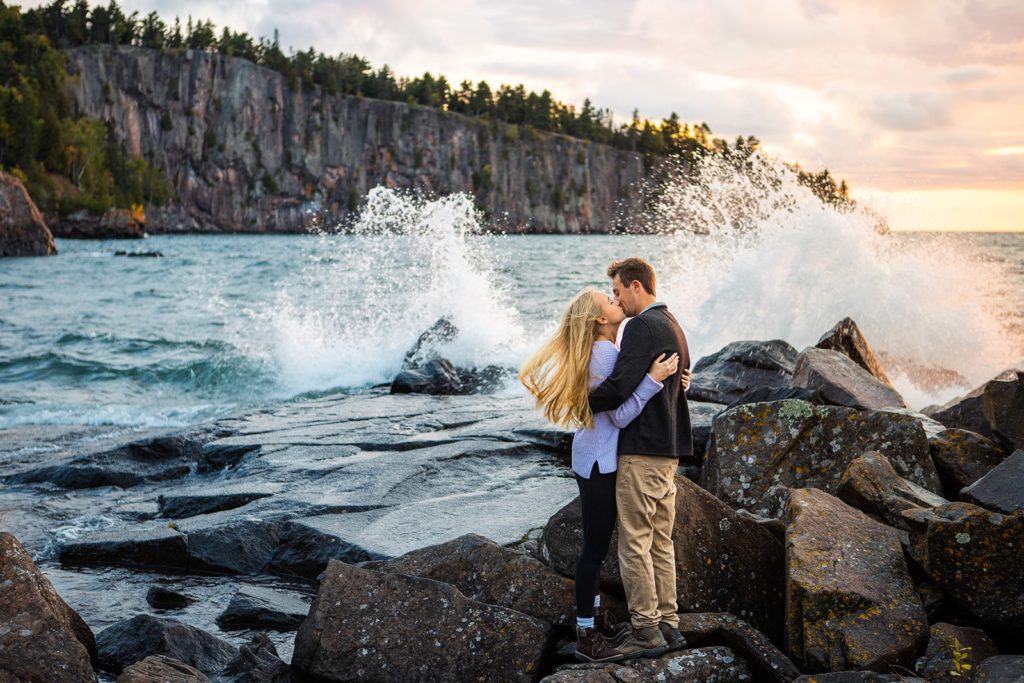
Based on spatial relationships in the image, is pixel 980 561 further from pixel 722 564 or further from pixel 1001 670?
→ pixel 722 564

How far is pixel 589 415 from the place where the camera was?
447 centimetres

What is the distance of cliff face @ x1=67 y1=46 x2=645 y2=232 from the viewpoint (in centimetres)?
13050

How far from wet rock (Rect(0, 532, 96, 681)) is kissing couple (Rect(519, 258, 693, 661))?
2396 mm

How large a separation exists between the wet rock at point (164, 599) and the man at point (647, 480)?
330cm

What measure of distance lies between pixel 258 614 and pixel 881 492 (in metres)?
3.75

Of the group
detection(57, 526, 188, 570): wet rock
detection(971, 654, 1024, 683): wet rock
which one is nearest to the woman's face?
detection(971, 654, 1024, 683): wet rock

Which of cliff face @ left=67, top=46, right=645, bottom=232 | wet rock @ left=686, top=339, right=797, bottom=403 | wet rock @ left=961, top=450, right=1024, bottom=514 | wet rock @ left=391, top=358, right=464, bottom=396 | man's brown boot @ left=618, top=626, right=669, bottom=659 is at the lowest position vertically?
wet rock @ left=391, top=358, right=464, bottom=396

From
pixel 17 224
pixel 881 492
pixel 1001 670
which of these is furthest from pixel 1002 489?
pixel 17 224

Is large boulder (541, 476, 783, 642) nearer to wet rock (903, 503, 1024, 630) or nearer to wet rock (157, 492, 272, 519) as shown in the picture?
wet rock (903, 503, 1024, 630)

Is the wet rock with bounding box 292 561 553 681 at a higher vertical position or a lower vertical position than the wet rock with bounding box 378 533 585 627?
lower

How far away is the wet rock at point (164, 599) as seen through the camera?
6.27m

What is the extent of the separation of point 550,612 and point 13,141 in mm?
91822

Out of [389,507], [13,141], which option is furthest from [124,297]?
[13,141]

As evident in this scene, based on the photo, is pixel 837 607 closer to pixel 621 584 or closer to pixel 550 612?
pixel 621 584
